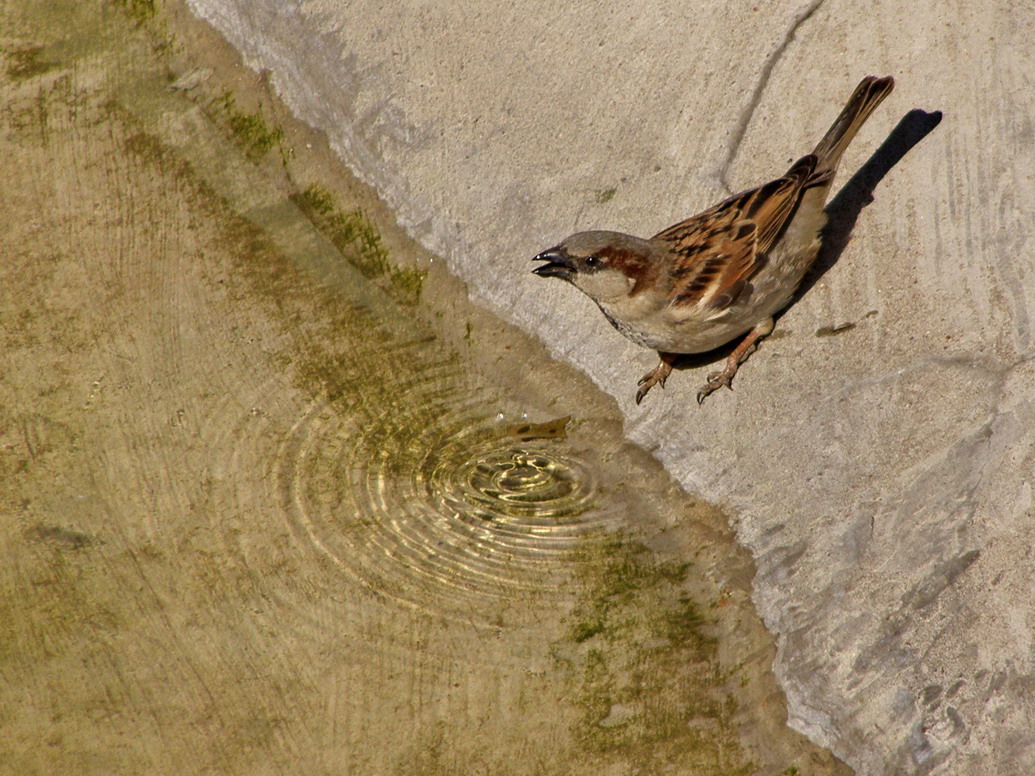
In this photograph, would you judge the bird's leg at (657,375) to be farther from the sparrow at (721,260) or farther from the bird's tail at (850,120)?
the bird's tail at (850,120)

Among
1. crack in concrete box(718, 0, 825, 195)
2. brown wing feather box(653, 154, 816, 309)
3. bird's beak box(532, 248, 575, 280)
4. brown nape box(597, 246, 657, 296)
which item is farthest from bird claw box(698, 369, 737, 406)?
crack in concrete box(718, 0, 825, 195)

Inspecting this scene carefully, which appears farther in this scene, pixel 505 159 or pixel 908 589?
pixel 505 159

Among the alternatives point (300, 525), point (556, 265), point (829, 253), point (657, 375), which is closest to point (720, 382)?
point (657, 375)

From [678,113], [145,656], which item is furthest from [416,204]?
[145,656]

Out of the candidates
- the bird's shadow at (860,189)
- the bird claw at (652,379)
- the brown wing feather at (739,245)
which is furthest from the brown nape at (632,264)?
the bird's shadow at (860,189)

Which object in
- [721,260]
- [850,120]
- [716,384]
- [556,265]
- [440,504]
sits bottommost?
[440,504]

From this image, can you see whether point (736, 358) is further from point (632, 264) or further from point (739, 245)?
point (632, 264)

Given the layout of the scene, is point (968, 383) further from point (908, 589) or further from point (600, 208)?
point (600, 208)
